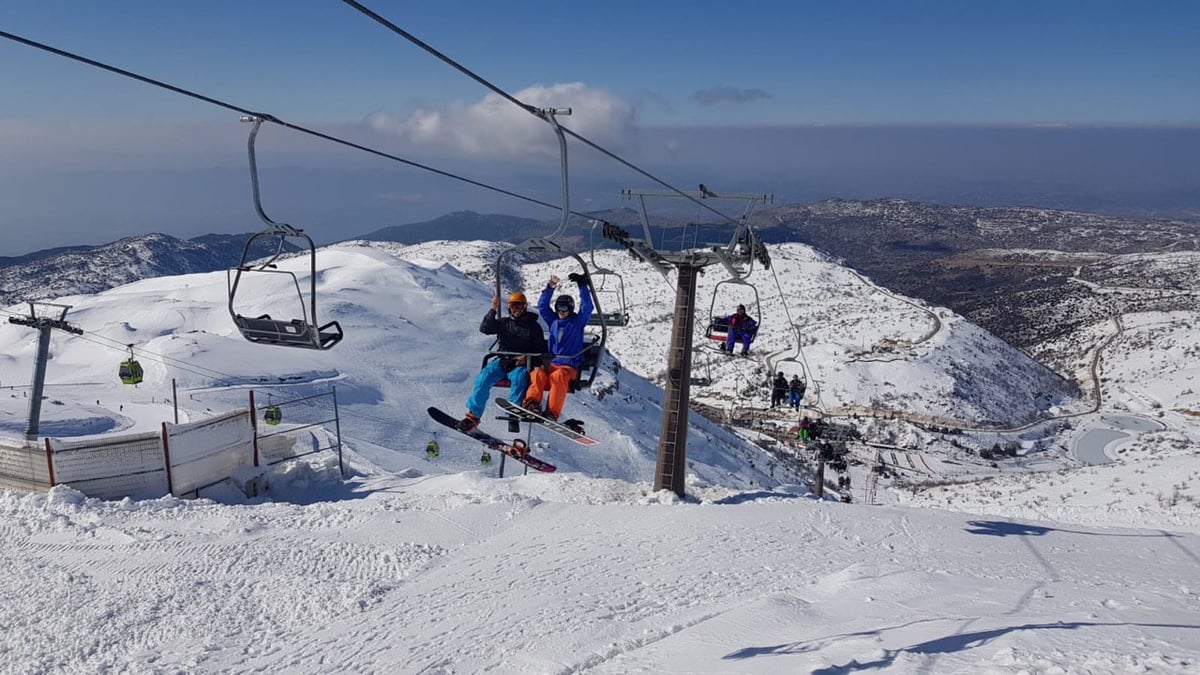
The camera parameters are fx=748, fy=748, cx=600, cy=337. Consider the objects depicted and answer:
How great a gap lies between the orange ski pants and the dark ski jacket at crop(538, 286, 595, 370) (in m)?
0.15

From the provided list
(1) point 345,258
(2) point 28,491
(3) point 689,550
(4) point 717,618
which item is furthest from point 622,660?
(1) point 345,258

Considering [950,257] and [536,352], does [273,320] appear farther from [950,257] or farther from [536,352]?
[950,257]

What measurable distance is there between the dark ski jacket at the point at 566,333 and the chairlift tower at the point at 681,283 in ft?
7.04

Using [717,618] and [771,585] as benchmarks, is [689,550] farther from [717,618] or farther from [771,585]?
[717,618]

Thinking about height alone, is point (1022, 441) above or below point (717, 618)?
below

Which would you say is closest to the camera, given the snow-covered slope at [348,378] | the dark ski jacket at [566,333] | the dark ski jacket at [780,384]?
the dark ski jacket at [566,333]

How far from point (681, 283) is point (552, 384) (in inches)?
170

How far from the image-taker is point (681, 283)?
13.7 meters

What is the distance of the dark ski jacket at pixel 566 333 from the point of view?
10.2m

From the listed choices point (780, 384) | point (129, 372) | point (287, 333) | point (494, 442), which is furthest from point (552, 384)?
point (129, 372)

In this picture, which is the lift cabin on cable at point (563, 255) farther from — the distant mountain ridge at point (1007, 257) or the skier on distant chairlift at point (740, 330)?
the distant mountain ridge at point (1007, 257)

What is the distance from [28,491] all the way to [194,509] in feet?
9.34

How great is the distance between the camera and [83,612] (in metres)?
8.44

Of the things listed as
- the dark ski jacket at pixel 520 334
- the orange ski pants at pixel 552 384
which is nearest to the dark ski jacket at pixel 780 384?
the orange ski pants at pixel 552 384
